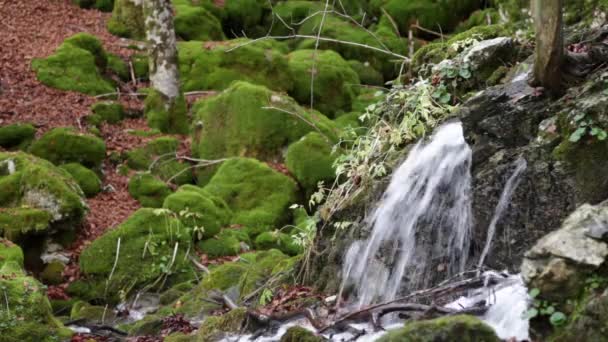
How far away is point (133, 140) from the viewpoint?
12.0 metres

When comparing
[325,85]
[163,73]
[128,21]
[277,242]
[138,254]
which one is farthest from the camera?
[128,21]

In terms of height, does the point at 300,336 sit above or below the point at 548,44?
below

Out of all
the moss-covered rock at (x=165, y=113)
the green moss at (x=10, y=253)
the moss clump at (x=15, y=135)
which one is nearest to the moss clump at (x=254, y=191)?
the moss-covered rock at (x=165, y=113)

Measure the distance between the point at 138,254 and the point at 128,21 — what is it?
9643mm

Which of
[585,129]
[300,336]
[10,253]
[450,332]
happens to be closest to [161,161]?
[10,253]

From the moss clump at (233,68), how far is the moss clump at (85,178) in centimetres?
419

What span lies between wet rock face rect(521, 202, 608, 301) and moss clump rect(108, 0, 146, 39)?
14091 mm

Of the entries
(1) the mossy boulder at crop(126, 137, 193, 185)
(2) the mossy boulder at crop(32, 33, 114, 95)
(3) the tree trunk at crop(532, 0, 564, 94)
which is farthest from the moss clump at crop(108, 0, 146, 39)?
(3) the tree trunk at crop(532, 0, 564, 94)

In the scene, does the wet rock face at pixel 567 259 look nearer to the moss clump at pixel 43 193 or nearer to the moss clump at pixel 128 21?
the moss clump at pixel 43 193

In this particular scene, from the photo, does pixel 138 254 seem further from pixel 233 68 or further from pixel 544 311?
pixel 233 68

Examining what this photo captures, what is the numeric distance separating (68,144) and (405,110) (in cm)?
636

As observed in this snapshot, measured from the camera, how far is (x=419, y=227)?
4.88m

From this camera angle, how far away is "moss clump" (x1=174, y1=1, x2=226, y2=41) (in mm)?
16719

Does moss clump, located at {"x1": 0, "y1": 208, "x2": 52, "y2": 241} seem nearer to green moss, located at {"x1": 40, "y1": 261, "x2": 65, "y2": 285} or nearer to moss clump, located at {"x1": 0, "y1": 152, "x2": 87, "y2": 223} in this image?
moss clump, located at {"x1": 0, "y1": 152, "x2": 87, "y2": 223}
